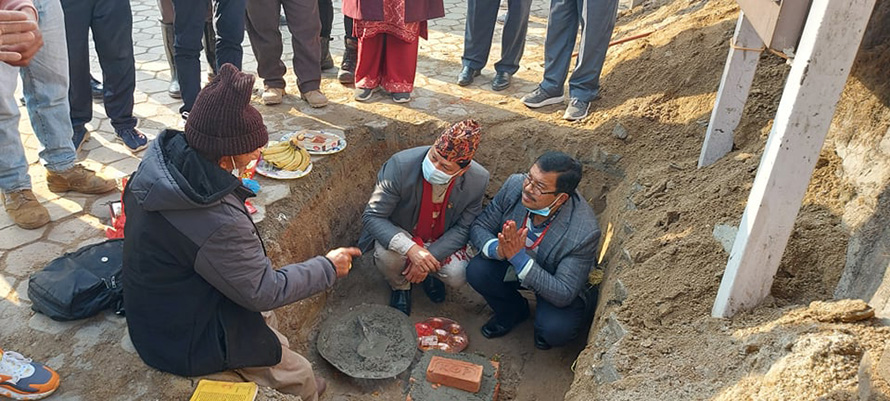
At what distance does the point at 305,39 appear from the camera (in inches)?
215

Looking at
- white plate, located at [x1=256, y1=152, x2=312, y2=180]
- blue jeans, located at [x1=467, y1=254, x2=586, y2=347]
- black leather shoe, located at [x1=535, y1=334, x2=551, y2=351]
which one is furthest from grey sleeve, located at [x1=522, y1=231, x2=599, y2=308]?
white plate, located at [x1=256, y1=152, x2=312, y2=180]

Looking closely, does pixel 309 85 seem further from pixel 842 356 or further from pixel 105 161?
pixel 842 356

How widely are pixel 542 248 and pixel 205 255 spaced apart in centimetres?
229

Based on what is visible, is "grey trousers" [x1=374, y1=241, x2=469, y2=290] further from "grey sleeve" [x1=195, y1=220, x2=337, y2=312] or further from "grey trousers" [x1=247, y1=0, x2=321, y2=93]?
"grey trousers" [x1=247, y1=0, x2=321, y2=93]

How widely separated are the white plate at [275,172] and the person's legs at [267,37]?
1414 mm

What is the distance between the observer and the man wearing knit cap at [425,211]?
13.1ft

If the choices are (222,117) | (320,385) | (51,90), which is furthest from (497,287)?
(51,90)

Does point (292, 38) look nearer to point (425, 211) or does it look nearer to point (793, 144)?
point (425, 211)

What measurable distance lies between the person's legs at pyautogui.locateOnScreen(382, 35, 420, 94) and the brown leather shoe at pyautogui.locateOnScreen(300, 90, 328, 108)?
1.98 feet

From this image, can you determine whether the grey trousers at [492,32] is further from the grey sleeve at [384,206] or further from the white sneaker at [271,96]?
the grey sleeve at [384,206]

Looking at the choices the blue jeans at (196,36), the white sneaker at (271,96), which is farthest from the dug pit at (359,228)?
the blue jeans at (196,36)

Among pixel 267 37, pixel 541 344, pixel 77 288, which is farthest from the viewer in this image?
pixel 267 37

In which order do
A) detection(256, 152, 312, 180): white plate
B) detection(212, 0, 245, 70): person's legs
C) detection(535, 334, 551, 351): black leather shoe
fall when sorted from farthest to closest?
detection(212, 0, 245, 70): person's legs, detection(256, 152, 312, 180): white plate, detection(535, 334, 551, 351): black leather shoe

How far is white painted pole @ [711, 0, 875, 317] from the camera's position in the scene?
2.23m
